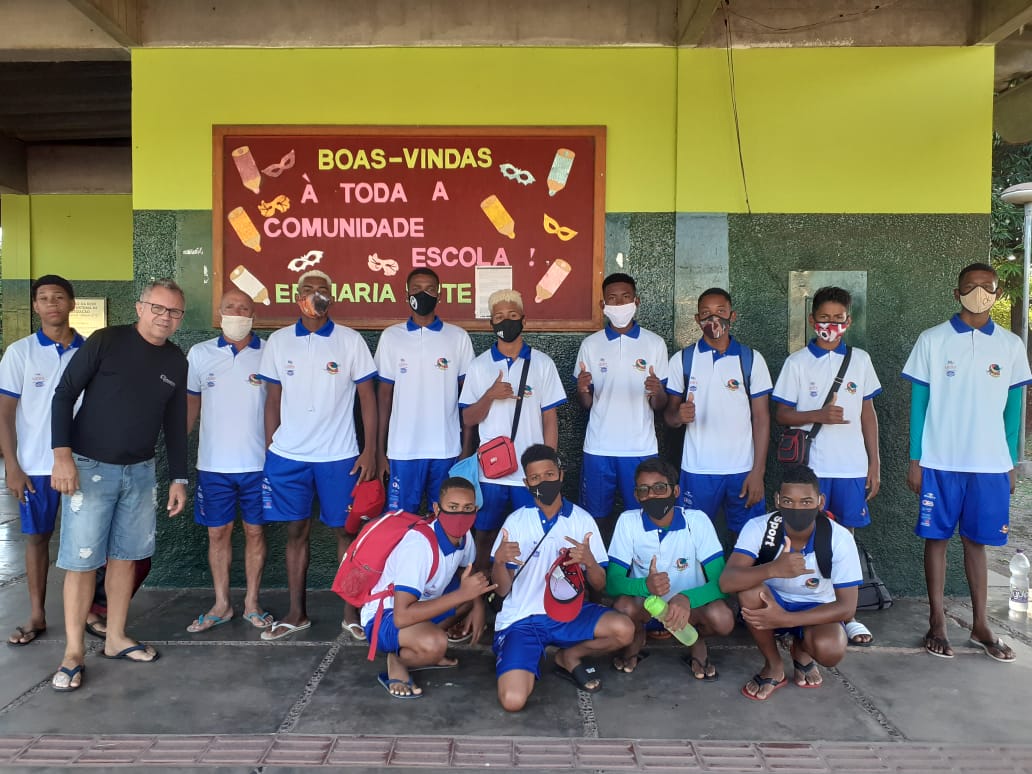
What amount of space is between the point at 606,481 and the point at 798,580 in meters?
1.18

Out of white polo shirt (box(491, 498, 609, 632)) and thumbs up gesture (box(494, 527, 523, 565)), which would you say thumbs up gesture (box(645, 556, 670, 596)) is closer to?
white polo shirt (box(491, 498, 609, 632))

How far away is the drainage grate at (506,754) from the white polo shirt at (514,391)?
152 cm

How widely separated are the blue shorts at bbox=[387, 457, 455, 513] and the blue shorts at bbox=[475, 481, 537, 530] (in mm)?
269

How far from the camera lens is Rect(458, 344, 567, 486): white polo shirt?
4262 millimetres

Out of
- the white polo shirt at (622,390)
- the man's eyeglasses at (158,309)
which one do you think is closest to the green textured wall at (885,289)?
the white polo shirt at (622,390)

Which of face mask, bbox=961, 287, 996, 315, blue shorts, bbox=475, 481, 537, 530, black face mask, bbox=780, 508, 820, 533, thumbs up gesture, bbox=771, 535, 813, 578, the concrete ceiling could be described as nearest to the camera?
thumbs up gesture, bbox=771, 535, 813, 578

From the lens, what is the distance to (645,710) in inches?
132

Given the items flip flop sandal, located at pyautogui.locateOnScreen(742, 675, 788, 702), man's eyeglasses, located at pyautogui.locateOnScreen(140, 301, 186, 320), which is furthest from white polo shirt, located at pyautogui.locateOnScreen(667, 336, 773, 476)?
man's eyeglasses, located at pyautogui.locateOnScreen(140, 301, 186, 320)

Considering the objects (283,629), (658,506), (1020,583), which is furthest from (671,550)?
(1020,583)

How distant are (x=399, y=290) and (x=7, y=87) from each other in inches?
223

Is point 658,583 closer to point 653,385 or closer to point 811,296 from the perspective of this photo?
point 653,385

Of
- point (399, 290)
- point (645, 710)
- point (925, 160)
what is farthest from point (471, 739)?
point (925, 160)

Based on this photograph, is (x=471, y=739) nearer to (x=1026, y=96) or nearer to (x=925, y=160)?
(x=925, y=160)

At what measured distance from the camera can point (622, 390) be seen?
439 centimetres
